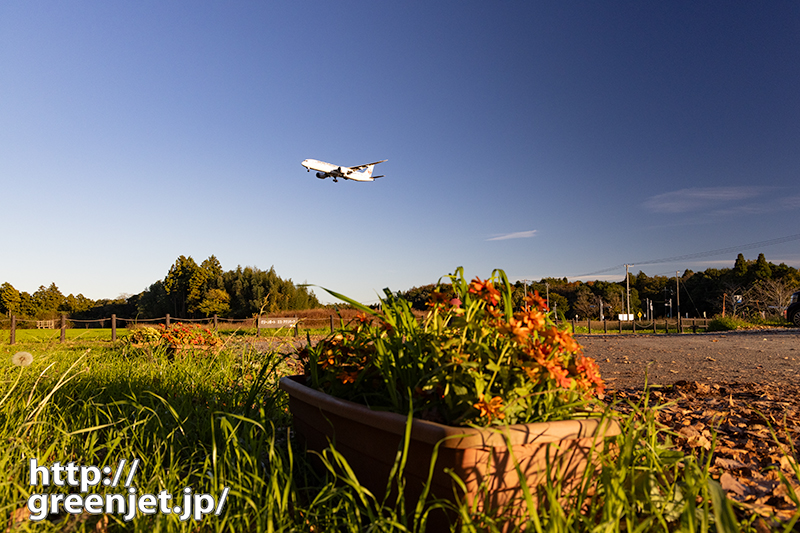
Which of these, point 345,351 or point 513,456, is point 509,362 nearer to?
point 513,456

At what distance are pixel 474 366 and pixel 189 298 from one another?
152 feet

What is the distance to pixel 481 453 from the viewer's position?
3.73ft

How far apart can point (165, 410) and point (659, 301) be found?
75.1 metres

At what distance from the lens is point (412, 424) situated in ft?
4.00

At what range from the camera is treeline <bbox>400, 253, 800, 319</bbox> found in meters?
35.3

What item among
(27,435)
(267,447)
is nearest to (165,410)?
(27,435)

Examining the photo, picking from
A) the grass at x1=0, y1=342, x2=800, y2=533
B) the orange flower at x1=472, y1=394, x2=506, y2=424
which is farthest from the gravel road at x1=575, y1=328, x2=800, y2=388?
the orange flower at x1=472, y1=394, x2=506, y2=424

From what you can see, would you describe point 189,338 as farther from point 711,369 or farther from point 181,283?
point 181,283

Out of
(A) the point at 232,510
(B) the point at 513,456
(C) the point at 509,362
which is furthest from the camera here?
(A) the point at 232,510

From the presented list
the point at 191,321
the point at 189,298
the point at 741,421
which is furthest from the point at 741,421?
the point at 189,298

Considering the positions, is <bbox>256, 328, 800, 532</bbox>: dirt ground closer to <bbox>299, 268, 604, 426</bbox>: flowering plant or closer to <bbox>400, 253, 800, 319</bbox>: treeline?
<bbox>299, 268, 604, 426</bbox>: flowering plant

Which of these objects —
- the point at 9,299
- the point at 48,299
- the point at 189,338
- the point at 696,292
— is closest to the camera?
the point at 189,338

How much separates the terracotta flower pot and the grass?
50mm

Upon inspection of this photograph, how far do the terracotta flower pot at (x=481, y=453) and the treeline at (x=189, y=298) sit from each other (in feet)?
103
